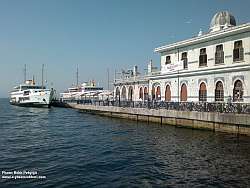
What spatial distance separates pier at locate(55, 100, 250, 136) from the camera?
25734mm

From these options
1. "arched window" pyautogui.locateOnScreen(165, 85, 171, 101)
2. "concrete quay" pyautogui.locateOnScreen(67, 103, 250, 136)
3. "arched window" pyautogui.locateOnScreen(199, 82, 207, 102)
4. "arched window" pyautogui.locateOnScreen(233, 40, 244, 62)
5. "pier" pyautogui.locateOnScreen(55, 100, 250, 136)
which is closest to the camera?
"concrete quay" pyautogui.locateOnScreen(67, 103, 250, 136)

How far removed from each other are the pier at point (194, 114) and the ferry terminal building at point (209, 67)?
159 inches

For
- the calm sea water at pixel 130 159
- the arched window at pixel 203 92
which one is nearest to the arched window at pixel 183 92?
the arched window at pixel 203 92

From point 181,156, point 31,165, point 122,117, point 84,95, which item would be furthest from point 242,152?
point 84,95

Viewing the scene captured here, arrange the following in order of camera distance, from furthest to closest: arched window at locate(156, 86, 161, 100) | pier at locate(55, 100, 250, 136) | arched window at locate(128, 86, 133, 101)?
arched window at locate(128, 86, 133, 101), arched window at locate(156, 86, 161, 100), pier at locate(55, 100, 250, 136)

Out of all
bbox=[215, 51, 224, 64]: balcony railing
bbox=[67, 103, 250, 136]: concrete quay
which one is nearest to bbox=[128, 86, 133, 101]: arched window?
bbox=[67, 103, 250, 136]: concrete quay

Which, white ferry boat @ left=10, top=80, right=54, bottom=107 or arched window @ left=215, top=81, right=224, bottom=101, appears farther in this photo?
white ferry boat @ left=10, top=80, right=54, bottom=107

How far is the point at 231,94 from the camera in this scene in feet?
106

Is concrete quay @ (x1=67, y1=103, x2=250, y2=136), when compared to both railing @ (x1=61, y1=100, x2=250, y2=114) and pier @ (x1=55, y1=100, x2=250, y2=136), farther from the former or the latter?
railing @ (x1=61, y1=100, x2=250, y2=114)

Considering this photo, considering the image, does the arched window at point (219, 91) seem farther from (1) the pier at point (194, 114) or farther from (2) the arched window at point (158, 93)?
(2) the arched window at point (158, 93)

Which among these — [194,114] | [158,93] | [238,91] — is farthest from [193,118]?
[158,93]

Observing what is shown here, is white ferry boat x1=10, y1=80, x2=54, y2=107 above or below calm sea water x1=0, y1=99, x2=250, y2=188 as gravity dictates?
above

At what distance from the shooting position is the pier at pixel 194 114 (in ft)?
84.4

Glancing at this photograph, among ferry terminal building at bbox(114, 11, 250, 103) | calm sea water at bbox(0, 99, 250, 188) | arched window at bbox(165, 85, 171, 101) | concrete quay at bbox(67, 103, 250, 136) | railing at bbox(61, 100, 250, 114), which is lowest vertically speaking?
calm sea water at bbox(0, 99, 250, 188)
